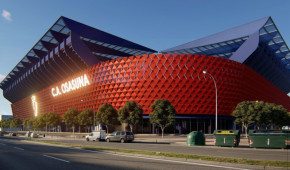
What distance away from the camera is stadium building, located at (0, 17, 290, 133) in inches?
2478

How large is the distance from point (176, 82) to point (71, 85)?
41.3m

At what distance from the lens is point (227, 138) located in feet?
77.8

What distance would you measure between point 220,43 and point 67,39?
47.4m

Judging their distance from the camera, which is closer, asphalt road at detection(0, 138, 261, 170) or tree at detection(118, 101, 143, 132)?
asphalt road at detection(0, 138, 261, 170)

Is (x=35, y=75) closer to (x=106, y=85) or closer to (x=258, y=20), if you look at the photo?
(x=106, y=85)

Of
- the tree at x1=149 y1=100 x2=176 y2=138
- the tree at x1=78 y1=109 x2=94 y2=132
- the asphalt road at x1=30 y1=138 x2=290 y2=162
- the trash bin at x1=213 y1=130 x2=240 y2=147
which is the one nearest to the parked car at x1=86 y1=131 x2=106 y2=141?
the tree at x1=149 y1=100 x2=176 y2=138

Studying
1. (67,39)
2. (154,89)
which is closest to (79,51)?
(67,39)

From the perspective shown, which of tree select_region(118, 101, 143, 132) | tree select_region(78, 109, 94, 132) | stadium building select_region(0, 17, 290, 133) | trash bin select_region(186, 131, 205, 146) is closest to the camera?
trash bin select_region(186, 131, 205, 146)

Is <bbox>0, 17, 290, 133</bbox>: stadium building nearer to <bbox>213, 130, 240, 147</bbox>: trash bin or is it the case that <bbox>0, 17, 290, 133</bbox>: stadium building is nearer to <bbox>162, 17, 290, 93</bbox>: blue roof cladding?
<bbox>162, 17, 290, 93</bbox>: blue roof cladding

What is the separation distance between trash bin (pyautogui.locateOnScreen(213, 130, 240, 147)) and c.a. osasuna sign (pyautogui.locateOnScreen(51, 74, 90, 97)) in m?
58.9

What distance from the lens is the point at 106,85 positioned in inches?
2778

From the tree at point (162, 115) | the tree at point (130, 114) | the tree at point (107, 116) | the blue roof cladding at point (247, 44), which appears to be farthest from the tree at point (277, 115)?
the tree at point (107, 116)

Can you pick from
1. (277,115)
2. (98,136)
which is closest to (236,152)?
(98,136)

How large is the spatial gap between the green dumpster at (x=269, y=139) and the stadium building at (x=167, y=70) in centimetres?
2924
